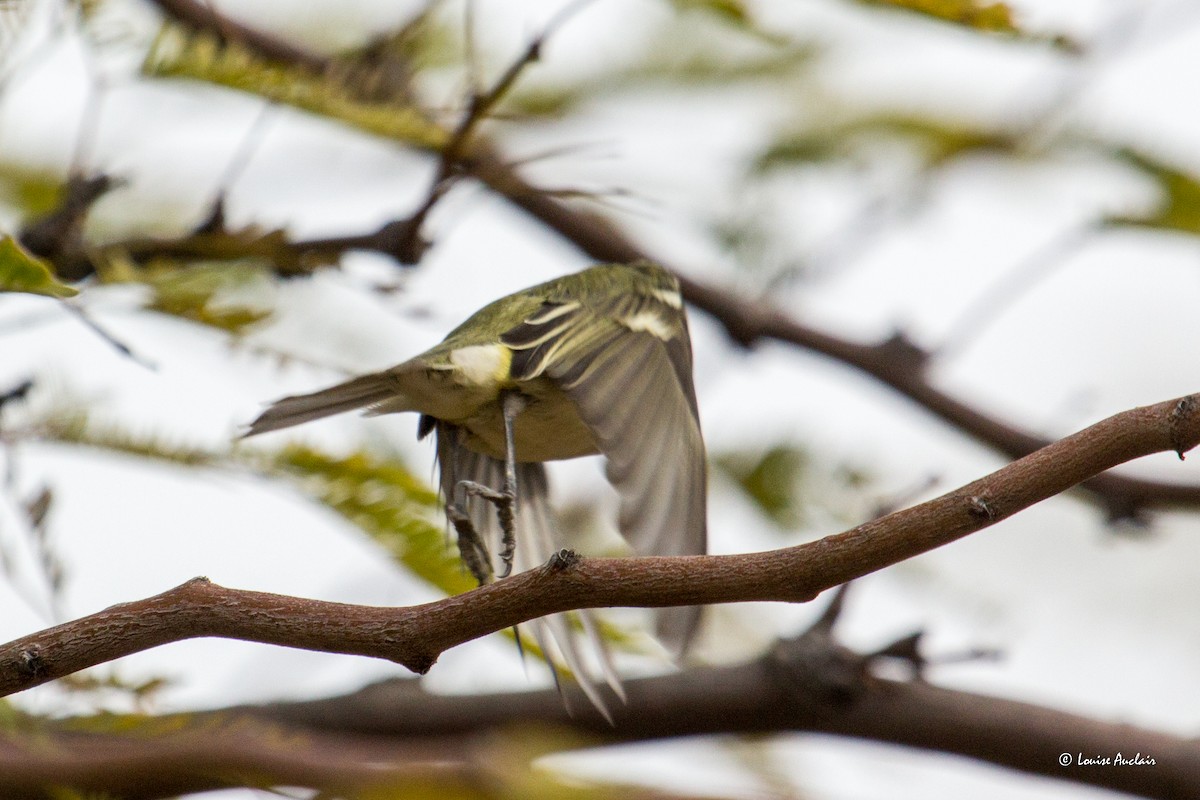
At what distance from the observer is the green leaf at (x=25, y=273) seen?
4.64 feet

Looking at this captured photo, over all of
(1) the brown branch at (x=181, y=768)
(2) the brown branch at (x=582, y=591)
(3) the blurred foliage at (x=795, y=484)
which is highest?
(3) the blurred foliage at (x=795, y=484)

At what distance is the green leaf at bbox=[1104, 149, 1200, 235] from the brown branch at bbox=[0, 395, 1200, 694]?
1819 mm

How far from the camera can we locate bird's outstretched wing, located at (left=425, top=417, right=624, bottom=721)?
95.5 inches

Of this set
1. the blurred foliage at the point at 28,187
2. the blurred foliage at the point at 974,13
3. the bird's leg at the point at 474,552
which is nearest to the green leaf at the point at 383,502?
the bird's leg at the point at 474,552

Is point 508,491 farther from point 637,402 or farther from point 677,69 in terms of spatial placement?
point 677,69

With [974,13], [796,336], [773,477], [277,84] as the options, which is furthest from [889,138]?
[277,84]

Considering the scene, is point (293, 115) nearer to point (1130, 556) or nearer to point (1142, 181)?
point (1142, 181)

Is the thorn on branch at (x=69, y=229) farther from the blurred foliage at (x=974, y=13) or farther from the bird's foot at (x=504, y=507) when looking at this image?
the blurred foliage at (x=974, y=13)

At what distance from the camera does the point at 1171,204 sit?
9.80 ft

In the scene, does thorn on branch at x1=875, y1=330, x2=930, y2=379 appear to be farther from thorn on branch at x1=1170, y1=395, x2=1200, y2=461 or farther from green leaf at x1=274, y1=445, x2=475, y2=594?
thorn on branch at x1=1170, y1=395, x2=1200, y2=461

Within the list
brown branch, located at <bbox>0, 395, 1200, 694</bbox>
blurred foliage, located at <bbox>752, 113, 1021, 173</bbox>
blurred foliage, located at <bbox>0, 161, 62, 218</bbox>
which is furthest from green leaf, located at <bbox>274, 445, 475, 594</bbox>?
blurred foliage, located at <bbox>752, 113, 1021, 173</bbox>

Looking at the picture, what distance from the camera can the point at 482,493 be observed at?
6.40 ft

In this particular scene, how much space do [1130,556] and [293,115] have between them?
379 cm

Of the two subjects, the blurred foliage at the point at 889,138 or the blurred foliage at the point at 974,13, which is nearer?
the blurred foliage at the point at 974,13
